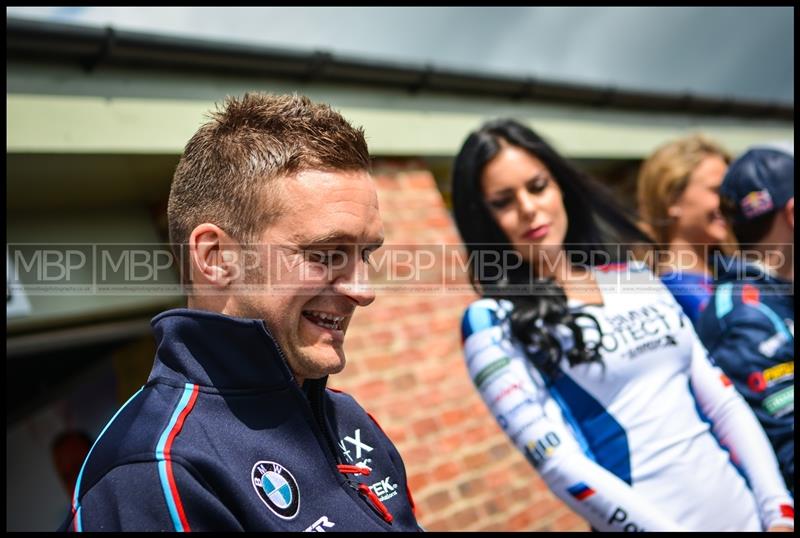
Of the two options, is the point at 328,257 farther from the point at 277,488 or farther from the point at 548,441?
the point at 548,441

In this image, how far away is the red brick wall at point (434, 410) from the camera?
2.86 metres

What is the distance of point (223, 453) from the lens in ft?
2.86

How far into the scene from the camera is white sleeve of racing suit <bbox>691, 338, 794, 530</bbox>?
5.35ft

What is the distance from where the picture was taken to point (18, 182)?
2.93m

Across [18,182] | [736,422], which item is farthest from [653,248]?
[18,182]

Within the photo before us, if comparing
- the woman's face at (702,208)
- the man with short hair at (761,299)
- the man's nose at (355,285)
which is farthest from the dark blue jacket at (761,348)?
the man's nose at (355,285)

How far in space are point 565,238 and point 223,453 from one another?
5.21 ft

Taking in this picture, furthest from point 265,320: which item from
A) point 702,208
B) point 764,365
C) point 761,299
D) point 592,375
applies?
point 702,208

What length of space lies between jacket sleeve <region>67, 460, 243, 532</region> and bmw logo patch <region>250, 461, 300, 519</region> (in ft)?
0.32

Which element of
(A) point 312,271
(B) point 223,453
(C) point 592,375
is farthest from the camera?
(C) point 592,375

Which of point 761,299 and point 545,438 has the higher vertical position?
point 761,299

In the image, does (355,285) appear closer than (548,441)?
Yes

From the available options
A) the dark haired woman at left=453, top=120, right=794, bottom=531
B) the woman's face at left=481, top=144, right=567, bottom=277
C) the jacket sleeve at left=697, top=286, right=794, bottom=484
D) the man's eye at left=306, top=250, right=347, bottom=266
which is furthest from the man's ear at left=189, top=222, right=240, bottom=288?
the jacket sleeve at left=697, top=286, right=794, bottom=484

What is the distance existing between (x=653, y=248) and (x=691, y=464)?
989 millimetres
